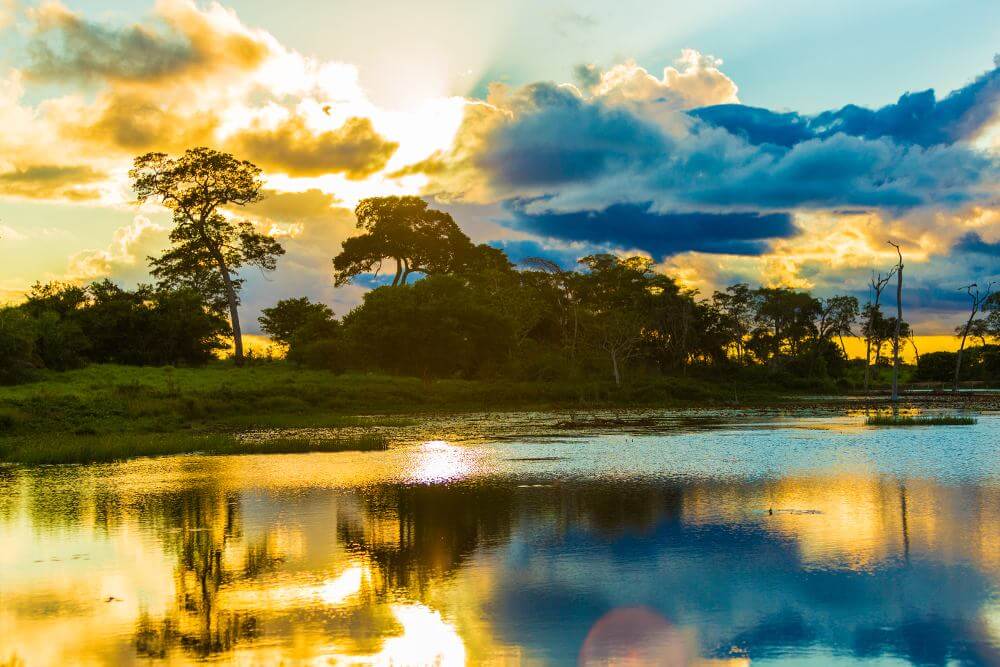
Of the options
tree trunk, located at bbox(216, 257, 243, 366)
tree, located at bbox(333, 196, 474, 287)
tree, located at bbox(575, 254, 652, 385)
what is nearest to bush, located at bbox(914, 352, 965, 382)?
tree, located at bbox(575, 254, 652, 385)

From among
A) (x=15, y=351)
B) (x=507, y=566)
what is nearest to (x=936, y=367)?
(x=15, y=351)

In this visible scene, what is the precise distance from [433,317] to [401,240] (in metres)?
24.6

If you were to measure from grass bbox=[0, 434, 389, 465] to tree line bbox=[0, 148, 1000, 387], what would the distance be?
23.3 m

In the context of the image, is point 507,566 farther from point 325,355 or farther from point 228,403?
point 325,355

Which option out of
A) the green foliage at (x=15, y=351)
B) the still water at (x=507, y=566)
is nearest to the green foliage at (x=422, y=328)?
the green foliage at (x=15, y=351)

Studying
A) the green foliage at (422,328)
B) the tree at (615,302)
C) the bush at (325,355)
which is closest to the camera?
the green foliage at (422,328)

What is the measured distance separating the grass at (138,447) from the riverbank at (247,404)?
0.14 feet

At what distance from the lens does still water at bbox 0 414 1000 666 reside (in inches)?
429

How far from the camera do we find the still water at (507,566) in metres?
10.9

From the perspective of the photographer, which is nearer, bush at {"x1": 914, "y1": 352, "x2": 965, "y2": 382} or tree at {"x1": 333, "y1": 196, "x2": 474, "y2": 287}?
tree at {"x1": 333, "y1": 196, "x2": 474, "y2": 287}

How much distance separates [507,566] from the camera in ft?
48.8

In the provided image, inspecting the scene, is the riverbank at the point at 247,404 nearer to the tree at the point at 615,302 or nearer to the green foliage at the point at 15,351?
the green foliage at the point at 15,351

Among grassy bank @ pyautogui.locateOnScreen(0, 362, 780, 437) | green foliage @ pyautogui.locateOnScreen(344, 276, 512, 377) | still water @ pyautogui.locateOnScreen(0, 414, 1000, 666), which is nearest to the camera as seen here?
still water @ pyautogui.locateOnScreen(0, 414, 1000, 666)

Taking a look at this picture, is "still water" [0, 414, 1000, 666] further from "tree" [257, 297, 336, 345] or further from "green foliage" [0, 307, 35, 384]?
"tree" [257, 297, 336, 345]
